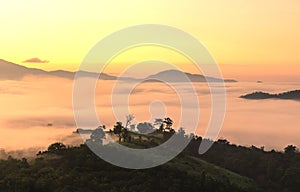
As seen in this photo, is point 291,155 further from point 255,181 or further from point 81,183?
point 81,183

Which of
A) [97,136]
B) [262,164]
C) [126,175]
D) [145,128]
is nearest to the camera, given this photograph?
[126,175]

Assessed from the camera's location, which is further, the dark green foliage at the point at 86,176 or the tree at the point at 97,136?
the tree at the point at 97,136

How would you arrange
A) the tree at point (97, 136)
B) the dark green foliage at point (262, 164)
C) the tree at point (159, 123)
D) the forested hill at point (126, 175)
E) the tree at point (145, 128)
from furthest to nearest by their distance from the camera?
1. the tree at point (145, 128)
2. the tree at point (159, 123)
3. the tree at point (97, 136)
4. the dark green foliage at point (262, 164)
5. the forested hill at point (126, 175)

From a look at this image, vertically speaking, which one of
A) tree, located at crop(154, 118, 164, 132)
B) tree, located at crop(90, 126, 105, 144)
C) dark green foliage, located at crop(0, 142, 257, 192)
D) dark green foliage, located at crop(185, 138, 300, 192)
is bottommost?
dark green foliage, located at crop(185, 138, 300, 192)

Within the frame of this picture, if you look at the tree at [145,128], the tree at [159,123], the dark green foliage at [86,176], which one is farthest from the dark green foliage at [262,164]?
the dark green foliage at [86,176]

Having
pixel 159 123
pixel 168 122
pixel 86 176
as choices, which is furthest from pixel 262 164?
pixel 86 176

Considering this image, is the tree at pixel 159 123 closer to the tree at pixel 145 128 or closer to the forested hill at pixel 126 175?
the tree at pixel 145 128

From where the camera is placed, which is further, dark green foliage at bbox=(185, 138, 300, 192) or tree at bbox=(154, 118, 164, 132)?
tree at bbox=(154, 118, 164, 132)

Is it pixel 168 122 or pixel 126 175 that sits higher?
pixel 168 122

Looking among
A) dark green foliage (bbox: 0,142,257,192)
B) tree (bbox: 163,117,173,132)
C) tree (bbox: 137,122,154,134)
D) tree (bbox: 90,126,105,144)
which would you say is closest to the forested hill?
dark green foliage (bbox: 0,142,257,192)

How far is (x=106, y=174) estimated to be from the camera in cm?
9219

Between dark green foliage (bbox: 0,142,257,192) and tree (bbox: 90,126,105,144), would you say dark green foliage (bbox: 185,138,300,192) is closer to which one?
dark green foliage (bbox: 0,142,257,192)

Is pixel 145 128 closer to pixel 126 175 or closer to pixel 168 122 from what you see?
pixel 168 122

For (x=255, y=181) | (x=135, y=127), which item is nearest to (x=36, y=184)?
(x=255, y=181)
